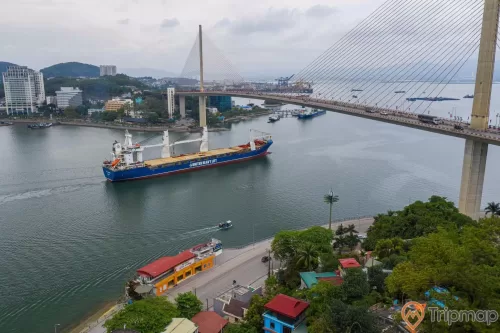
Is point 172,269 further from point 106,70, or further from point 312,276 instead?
point 106,70

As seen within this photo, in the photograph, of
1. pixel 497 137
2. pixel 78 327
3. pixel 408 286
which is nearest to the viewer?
pixel 408 286

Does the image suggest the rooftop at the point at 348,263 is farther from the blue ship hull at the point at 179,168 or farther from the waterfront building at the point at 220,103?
the waterfront building at the point at 220,103

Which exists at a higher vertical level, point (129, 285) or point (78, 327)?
point (129, 285)

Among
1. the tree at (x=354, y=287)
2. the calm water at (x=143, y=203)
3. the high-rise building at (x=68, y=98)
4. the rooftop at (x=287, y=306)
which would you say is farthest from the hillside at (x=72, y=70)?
the tree at (x=354, y=287)

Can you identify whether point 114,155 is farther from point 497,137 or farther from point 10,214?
point 497,137

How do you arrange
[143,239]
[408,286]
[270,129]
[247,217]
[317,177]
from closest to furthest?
[408,286]
[143,239]
[247,217]
[317,177]
[270,129]

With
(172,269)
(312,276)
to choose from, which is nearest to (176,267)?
(172,269)

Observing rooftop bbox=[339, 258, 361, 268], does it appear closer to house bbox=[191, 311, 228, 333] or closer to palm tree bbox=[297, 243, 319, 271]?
palm tree bbox=[297, 243, 319, 271]

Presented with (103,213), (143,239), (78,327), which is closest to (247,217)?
(143,239)
